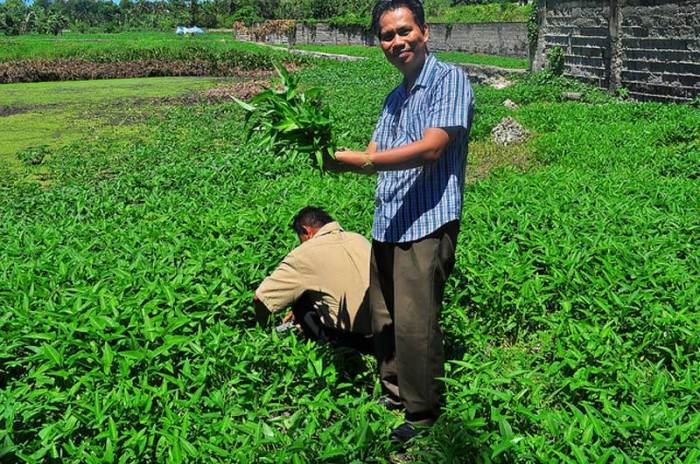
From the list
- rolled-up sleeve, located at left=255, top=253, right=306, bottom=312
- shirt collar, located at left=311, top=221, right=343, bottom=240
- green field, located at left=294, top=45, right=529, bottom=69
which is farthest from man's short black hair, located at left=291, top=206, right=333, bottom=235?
green field, located at left=294, top=45, right=529, bottom=69

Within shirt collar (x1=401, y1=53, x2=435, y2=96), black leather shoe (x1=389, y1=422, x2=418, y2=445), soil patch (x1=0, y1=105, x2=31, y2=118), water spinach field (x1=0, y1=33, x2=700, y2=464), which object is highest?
shirt collar (x1=401, y1=53, x2=435, y2=96)

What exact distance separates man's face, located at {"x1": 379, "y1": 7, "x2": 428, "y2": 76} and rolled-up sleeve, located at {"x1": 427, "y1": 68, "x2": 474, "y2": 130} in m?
0.16

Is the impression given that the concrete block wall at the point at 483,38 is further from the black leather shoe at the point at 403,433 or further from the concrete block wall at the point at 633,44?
the black leather shoe at the point at 403,433

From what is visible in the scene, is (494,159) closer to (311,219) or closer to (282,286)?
(311,219)

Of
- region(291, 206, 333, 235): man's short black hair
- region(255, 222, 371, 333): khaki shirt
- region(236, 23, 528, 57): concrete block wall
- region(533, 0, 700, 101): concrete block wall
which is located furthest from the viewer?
region(236, 23, 528, 57): concrete block wall

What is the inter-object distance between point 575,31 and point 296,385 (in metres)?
15.4

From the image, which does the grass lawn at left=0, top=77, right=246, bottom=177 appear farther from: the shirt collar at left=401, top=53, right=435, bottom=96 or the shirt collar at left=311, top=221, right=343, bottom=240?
the shirt collar at left=401, top=53, right=435, bottom=96

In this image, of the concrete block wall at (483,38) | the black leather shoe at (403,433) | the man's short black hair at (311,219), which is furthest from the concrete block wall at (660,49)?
the concrete block wall at (483,38)

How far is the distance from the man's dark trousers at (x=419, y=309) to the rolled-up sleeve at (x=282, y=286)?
27.3 inches

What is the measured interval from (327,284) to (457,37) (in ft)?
113

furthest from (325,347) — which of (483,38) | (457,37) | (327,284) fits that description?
(457,37)

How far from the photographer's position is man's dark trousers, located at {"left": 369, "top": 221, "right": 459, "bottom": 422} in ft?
10.4

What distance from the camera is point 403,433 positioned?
3.24m

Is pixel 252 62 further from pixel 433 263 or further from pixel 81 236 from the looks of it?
pixel 433 263
